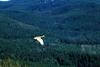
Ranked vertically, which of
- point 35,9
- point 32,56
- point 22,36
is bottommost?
point 35,9

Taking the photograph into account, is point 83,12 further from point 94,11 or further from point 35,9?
point 35,9

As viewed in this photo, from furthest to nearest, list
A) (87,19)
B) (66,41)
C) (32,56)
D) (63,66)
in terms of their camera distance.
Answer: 1. (87,19)
2. (66,41)
3. (32,56)
4. (63,66)

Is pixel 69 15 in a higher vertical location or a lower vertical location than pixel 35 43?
lower

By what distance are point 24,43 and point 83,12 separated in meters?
48.2

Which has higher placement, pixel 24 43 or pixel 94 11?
pixel 24 43

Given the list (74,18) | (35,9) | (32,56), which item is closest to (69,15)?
(74,18)

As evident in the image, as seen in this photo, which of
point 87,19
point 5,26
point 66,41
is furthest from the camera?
point 87,19

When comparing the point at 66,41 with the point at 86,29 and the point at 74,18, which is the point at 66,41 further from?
the point at 74,18

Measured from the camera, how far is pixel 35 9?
116 metres

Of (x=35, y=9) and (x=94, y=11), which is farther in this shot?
(x=35, y=9)

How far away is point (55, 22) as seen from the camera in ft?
275

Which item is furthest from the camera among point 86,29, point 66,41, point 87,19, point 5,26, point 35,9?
point 35,9

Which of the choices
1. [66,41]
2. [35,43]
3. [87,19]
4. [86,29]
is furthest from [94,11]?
[35,43]

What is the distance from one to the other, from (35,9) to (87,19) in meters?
35.5
